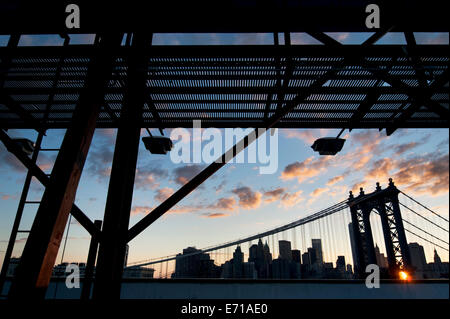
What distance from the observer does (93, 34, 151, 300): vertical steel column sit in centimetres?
355

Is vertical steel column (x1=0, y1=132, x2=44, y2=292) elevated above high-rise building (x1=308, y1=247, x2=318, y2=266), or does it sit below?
below

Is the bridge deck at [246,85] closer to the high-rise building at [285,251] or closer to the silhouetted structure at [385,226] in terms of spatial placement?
the silhouetted structure at [385,226]

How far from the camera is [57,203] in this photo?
2.48 m

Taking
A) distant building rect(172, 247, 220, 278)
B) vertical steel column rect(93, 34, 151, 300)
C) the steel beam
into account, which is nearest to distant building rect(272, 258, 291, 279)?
distant building rect(172, 247, 220, 278)

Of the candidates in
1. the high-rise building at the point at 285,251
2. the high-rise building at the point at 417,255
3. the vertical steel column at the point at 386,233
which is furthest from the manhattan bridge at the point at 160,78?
the high-rise building at the point at 417,255

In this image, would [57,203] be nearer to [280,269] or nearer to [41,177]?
[41,177]

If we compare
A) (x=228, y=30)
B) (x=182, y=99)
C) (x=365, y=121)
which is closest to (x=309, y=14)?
(x=228, y=30)

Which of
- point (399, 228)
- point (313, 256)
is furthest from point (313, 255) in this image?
point (399, 228)

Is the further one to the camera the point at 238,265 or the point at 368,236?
the point at 238,265

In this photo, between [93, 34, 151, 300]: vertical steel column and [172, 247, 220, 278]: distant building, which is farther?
[172, 247, 220, 278]: distant building

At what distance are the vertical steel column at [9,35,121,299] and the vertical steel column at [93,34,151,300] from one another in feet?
2.64

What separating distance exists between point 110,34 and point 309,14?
3.10m

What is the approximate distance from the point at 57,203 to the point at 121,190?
116cm

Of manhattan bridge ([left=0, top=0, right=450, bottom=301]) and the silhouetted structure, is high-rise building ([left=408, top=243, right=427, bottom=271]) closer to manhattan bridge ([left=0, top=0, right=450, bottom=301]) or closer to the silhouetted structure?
the silhouetted structure
